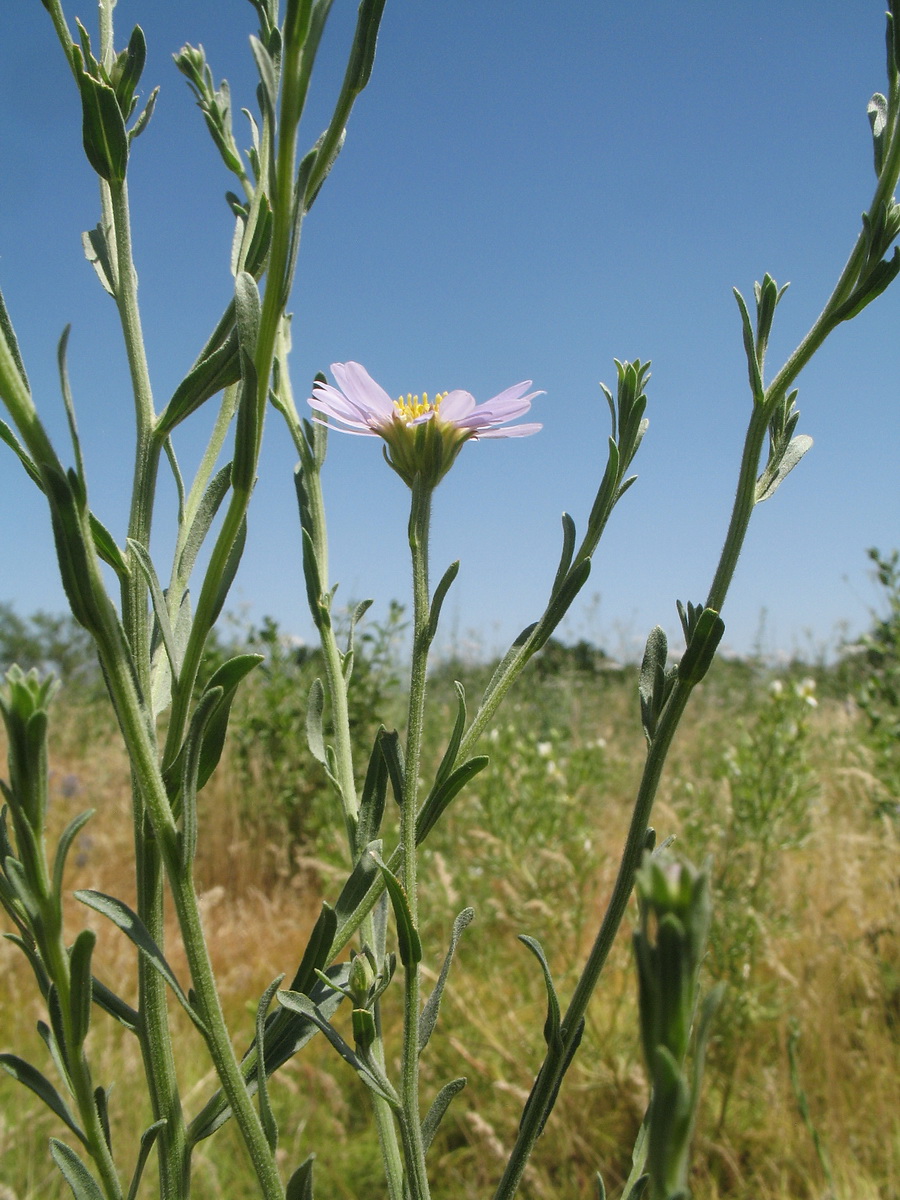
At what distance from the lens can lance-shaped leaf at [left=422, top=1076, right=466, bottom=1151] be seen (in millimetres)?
430

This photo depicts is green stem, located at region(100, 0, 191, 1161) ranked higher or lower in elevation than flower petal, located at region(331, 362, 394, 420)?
lower

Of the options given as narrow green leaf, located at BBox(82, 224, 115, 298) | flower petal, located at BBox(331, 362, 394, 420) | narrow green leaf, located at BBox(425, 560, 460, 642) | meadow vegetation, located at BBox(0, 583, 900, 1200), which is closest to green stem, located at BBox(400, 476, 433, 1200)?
narrow green leaf, located at BBox(425, 560, 460, 642)

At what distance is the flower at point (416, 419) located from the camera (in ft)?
1.88

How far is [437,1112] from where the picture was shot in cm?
45

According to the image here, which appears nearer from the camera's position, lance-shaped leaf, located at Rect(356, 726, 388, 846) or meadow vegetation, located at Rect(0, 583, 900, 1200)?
lance-shaped leaf, located at Rect(356, 726, 388, 846)

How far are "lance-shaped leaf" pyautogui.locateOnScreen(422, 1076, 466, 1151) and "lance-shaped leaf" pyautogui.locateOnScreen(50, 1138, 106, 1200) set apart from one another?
145mm

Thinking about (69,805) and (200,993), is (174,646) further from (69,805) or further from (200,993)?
(69,805)

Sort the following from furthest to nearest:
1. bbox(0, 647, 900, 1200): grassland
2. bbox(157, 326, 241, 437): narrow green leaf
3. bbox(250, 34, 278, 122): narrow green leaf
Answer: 1. bbox(0, 647, 900, 1200): grassland
2. bbox(157, 326, 241, 437): narrow green leaf
3. bbox(250, 34, 278, 122): narrow green leaf

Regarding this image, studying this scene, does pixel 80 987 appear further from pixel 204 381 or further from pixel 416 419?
pixel 416 419

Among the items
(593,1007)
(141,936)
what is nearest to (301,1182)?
(141,936)

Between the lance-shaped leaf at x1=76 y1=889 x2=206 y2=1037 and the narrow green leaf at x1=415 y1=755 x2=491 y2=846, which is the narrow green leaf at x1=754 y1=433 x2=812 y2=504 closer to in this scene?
the narrow green leaf at x1=415 y1=755 x2=491 y2=846

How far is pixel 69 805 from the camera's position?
423 cm

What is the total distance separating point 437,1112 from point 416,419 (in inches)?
16.0

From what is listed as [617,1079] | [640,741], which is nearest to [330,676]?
[617,1079]
